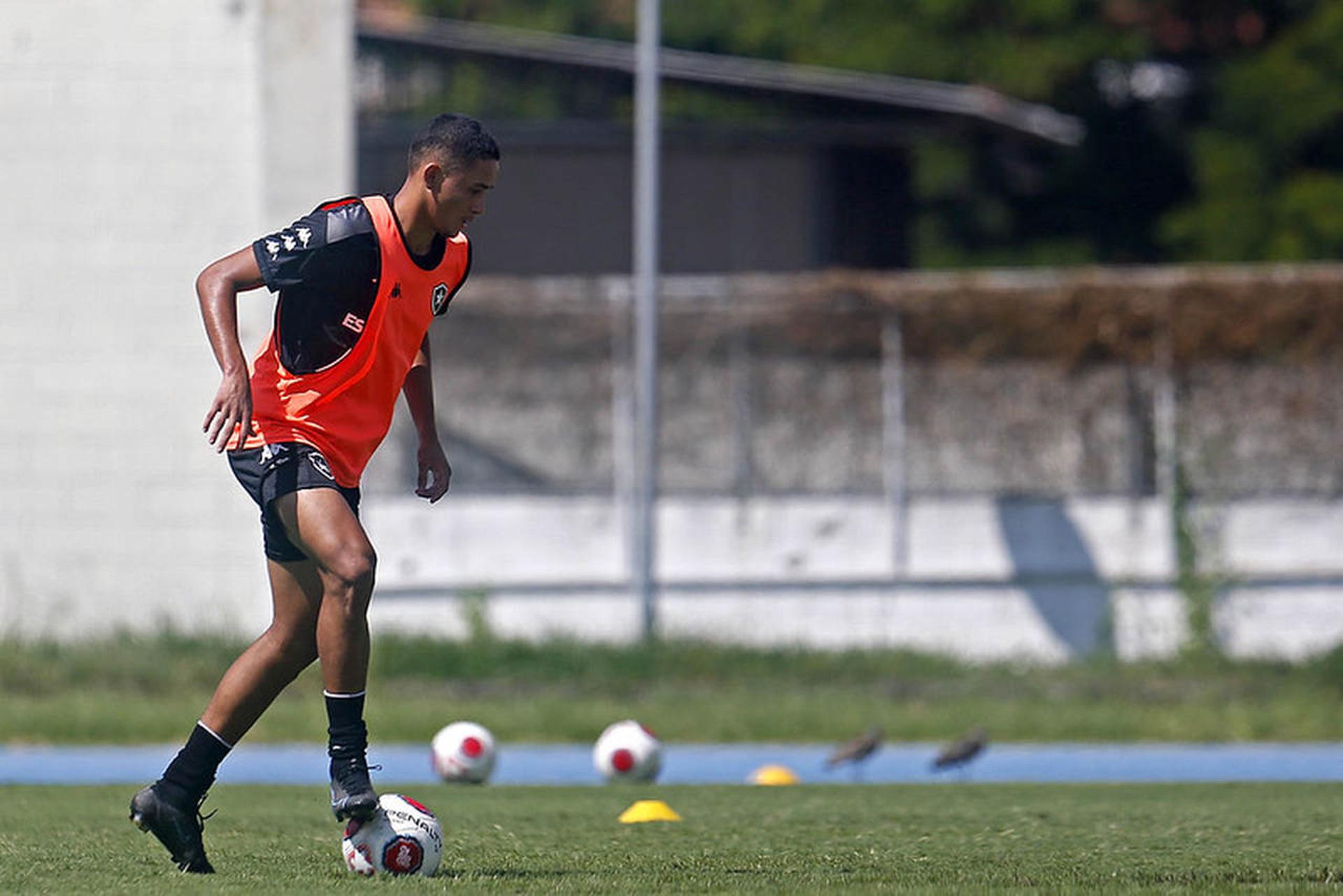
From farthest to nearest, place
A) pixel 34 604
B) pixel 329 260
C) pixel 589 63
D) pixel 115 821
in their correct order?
pixel 589 63 → pixel 34 604 → pixel 115 821 → pixel 329 260

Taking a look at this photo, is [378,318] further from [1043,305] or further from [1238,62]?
[1238,62]

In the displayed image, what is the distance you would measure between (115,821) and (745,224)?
61.5 feet

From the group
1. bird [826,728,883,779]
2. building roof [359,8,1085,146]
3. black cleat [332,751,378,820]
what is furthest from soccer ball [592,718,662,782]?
building roof [359,8,1085,146]

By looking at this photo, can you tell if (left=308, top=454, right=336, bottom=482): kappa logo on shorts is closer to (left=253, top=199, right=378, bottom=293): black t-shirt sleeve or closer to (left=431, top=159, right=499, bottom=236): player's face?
(left=253, top=199, right=378, bottom=293): black t-shirt sleeve

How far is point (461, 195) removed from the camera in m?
6.27

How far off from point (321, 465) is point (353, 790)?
0.89m

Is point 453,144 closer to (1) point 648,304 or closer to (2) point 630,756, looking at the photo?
(2) point 630,756

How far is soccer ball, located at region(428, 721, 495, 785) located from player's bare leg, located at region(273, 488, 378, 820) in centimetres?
509

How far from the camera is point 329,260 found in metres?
6.22

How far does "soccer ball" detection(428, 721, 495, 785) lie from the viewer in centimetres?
1124

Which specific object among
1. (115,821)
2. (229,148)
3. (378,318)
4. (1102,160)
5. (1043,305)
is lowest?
(115,821)

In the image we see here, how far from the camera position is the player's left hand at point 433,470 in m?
7.07

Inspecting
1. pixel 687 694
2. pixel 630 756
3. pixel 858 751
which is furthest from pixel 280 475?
pixel 687 694

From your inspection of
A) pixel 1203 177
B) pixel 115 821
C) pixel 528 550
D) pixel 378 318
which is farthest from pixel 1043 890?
pixel 1203 177
